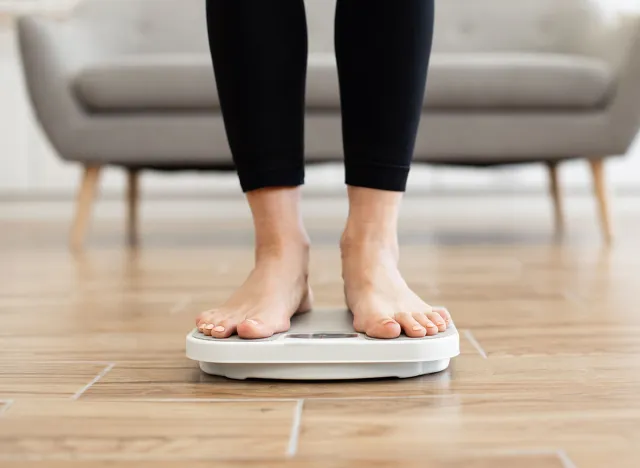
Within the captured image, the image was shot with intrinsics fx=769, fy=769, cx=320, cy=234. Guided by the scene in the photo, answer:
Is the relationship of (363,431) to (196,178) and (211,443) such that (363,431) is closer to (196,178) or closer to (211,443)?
(211,443)

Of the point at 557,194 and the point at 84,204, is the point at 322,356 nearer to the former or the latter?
the point at 84,204

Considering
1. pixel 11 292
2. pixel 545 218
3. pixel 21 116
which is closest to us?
pixel 11 292

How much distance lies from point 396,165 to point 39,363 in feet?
1.38

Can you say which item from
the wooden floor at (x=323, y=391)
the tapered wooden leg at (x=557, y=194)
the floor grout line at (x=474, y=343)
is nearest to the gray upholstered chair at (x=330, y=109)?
the tapered wooden leg at (x=557, y=194)

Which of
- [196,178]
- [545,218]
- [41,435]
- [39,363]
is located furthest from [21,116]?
[41,435]

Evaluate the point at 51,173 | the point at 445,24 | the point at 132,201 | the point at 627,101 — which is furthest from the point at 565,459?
the point at 51,173

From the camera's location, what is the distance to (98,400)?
642 millimetres

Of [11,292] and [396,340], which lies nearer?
[396,340]

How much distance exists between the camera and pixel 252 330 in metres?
0.72

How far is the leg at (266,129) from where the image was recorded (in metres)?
0.78

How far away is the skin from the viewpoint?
0.77 metres

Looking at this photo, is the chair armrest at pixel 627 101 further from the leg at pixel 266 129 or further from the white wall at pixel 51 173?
the white wall at pixel 51 173

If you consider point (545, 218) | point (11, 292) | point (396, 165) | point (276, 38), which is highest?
point (276, 38)

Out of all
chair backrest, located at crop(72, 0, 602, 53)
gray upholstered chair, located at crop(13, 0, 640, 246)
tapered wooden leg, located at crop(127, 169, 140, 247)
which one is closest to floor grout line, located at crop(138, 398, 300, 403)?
gray upholstered chair, located at crop(13, 0, 640, 246)
